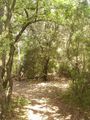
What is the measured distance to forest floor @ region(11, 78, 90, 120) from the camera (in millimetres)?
10398

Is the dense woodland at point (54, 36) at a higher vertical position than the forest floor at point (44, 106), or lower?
higher

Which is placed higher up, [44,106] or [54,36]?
[54,36]

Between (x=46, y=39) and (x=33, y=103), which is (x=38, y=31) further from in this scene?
(x=33, y=103)

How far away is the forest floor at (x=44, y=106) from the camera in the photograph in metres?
10.4

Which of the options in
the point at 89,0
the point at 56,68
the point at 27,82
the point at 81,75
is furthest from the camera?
the point at 56,68

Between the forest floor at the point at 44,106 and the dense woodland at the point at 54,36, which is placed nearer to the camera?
the dense woodland at the point at 54,36

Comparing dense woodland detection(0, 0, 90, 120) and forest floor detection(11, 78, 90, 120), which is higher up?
dense woodland detection(0, 0, 90, 120)

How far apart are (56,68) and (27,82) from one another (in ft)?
9.69

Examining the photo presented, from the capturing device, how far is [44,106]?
11.8 m

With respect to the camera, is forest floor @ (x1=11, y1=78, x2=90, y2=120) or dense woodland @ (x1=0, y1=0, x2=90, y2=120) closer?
dense woodland @ (x1=0, y1=0, x2=90, y2=120)

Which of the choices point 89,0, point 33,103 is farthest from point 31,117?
point 89,0

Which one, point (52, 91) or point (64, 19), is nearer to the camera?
point (64, 19)

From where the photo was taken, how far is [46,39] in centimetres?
1656

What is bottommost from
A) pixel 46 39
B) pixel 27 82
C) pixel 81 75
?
pixel 27 82
